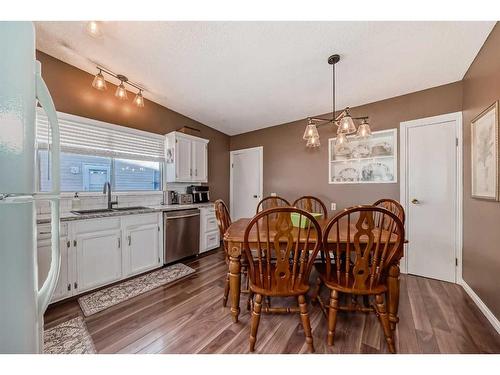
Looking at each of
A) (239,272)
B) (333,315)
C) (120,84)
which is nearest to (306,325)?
(333,315)

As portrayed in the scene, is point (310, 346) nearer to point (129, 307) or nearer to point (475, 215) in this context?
point (129, 307)

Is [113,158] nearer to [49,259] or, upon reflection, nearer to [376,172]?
[49,259]

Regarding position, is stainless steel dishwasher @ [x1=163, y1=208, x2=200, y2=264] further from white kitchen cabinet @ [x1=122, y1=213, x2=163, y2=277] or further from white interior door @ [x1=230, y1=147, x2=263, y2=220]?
white interior door @ [x1=230, y1=147, x2=263, y2=220]

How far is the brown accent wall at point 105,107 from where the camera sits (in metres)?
2.34

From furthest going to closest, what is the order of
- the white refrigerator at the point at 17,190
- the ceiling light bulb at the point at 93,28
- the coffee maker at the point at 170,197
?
the coffee maker at the point at 170,197, the ceiling light bulb at the point at 93,28, the white refrigerator at the point at 17,190

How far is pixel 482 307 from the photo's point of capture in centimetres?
183

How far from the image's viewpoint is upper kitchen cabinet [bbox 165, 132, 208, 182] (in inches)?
131

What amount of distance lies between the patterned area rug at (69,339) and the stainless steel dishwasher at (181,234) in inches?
48.6

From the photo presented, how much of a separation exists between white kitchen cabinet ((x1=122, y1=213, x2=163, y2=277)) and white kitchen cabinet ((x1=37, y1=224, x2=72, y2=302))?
0.54 meters

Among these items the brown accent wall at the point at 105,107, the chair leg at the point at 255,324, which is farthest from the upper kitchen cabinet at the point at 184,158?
the chair leg at the point at 255,324

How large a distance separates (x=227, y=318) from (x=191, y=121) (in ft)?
10.9

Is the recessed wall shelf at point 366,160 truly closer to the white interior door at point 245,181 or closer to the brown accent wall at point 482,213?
the brown accent wall at point 482,213

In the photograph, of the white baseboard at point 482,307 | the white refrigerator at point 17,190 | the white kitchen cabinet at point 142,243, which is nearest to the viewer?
the white refrigerator at point 17,190

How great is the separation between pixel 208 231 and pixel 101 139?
205cm
